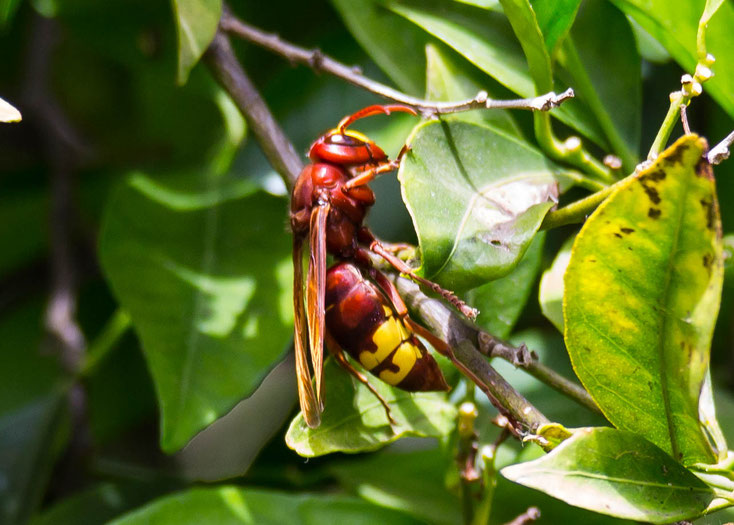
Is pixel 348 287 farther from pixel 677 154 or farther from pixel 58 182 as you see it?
pixel 58 182

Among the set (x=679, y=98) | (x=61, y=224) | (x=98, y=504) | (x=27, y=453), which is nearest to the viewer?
(x=679, y=98)

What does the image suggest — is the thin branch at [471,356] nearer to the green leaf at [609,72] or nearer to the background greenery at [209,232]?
the background greenery at [209,232]

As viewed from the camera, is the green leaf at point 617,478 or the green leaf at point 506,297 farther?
the green leaf at point 506,297

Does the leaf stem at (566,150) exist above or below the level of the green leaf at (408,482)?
above

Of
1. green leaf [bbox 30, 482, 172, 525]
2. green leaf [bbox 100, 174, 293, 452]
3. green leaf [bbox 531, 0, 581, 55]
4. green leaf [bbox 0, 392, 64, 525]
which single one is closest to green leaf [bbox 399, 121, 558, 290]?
green leaf [bbox 531, 0, 581, 55]

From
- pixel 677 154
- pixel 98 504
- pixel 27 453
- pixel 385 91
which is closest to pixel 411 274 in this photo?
pixel 385 91

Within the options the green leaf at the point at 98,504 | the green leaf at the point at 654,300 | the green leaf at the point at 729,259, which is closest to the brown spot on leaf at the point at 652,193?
the green leaf at the point at 654,300
